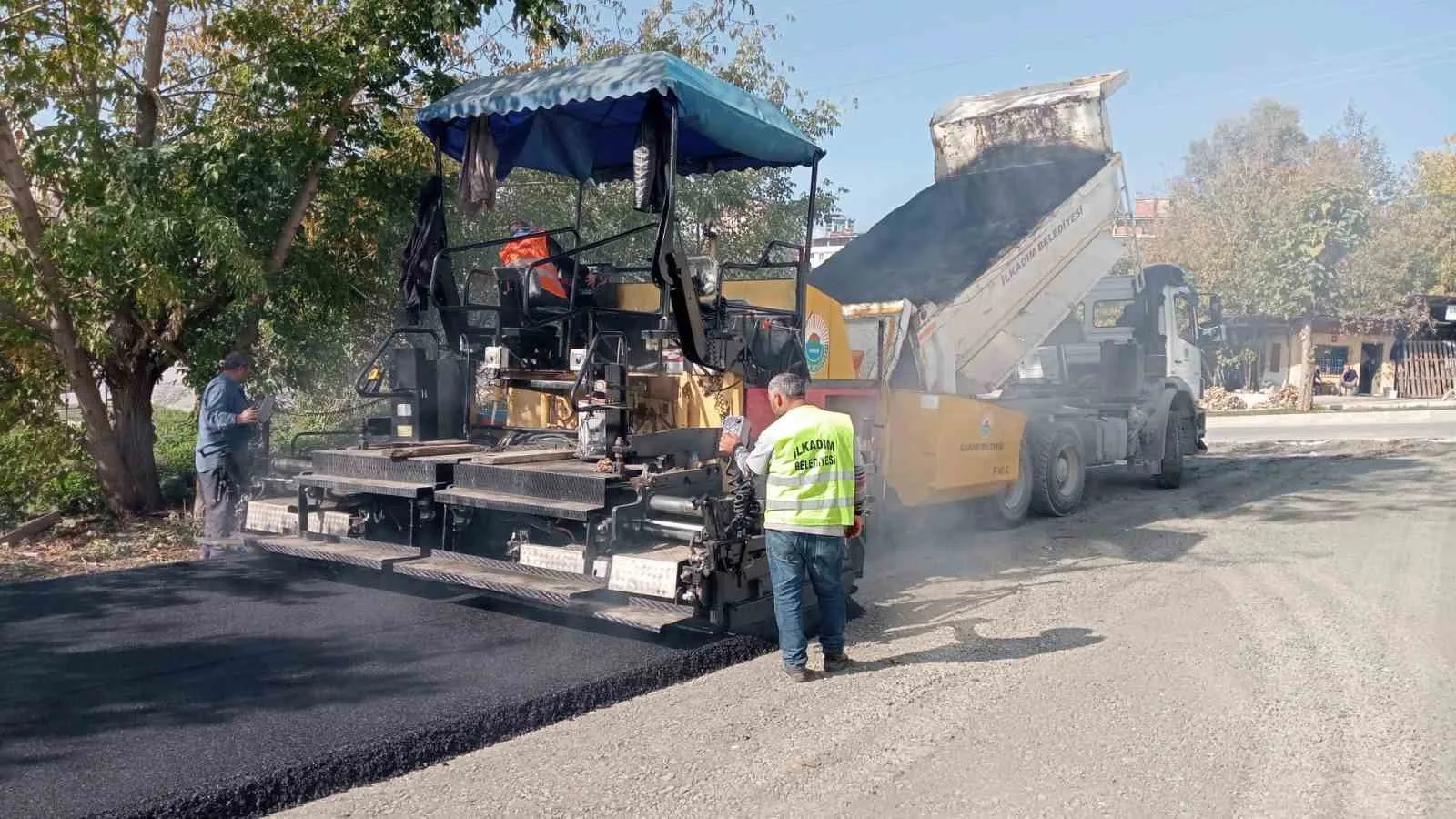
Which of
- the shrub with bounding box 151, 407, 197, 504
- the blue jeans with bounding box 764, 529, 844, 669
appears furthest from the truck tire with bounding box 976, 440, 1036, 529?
the shrub with bounding box 151, 407, 197, 504

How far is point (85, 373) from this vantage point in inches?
324

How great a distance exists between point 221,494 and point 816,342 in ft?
13.3

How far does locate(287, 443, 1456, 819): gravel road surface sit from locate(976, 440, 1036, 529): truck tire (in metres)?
1.71

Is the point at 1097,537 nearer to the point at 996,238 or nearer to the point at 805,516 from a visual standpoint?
the point at 996,238

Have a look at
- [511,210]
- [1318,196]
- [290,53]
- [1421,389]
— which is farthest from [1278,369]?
[290,53]

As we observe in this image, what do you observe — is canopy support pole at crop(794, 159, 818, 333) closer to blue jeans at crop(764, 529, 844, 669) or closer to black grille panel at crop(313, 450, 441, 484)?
blue jeans at crop(764, 529, 844, 669)

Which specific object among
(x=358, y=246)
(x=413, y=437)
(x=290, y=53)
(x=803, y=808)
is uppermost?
(x=290, y=53)

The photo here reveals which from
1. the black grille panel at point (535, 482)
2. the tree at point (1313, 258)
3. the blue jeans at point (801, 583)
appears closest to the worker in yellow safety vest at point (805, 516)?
the blue jeans at point (801, 583)

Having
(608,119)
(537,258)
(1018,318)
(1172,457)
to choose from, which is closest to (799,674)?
(537,258)

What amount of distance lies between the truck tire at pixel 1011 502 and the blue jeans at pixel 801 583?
4.50 meters

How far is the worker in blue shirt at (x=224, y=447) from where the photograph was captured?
7.25 m

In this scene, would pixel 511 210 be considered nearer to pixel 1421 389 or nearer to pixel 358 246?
pixel 358 246

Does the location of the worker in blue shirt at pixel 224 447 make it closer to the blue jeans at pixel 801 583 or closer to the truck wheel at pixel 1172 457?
the blue jeans at pixel 801 583

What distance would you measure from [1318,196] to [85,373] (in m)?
29.7
